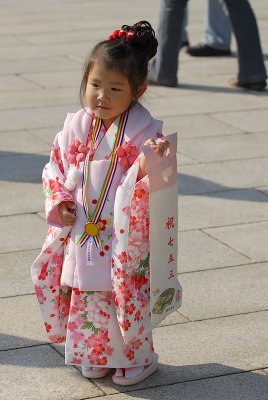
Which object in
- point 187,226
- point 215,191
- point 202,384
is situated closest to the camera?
point 202,384

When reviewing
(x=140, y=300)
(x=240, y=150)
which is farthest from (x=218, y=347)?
(x=240, y=150)

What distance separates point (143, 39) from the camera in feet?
12.8

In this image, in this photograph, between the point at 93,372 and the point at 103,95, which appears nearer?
the point at 103,95

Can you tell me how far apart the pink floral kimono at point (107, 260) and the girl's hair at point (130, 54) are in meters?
0.16

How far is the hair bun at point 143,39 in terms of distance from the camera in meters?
3.89

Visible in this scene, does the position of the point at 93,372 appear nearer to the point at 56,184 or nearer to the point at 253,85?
the point at 56,184

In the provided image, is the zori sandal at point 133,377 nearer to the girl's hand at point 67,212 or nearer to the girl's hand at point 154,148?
the girl's hand at point 67,212

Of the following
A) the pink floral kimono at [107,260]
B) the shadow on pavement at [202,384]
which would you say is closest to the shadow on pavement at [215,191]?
the shadow on pavement at [202,384]

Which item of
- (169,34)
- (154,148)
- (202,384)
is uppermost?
(154,148)

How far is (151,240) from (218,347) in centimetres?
73

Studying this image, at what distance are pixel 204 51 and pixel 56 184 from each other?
23.1 feet

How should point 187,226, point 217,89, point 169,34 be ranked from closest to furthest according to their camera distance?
point 187,226, point 169,34, point 217,89

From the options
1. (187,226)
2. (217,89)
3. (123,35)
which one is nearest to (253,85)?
(217,89)

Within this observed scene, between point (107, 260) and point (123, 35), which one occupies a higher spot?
point (123, 35)
